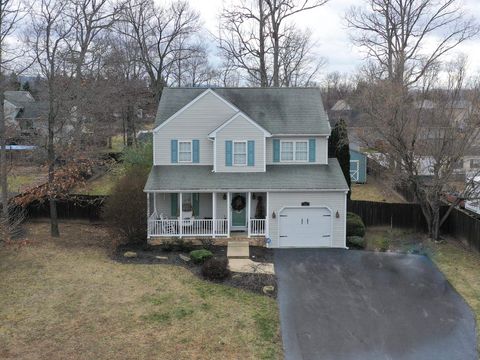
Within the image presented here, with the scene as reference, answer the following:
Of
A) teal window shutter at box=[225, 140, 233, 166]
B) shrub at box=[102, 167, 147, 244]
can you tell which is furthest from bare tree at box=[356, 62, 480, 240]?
shrub at box=[102, 167, 147, 244]

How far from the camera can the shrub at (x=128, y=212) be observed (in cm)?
2094

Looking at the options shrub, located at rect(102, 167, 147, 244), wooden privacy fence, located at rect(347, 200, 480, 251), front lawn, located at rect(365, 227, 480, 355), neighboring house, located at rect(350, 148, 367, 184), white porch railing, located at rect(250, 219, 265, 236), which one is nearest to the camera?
front lawn, located at rect(365, 227, 480, 355)

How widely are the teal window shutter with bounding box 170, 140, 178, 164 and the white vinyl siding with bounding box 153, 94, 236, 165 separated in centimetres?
14

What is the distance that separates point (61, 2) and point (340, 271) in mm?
17180

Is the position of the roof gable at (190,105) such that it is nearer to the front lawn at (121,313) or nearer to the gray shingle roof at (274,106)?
the gray shingle roof at (274,106)

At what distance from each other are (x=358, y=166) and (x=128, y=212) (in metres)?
21.1

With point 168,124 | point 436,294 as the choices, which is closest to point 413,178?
point 436,294

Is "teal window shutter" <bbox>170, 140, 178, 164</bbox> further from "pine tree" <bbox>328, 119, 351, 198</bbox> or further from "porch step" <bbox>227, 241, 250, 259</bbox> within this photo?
"pine tree" <bbox>328, 119, 351, 198</bbox>

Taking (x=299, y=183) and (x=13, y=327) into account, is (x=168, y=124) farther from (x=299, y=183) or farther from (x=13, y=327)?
(x=13, y=327)

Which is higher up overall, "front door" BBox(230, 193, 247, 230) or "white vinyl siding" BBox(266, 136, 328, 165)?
"white vinyl siding" BBox(266, 136, 328, 165)

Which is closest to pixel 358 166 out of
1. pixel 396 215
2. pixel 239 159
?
pixel 396 215

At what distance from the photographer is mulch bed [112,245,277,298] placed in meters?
16.4

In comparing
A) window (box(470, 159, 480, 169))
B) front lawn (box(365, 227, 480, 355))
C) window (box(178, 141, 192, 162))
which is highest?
window (box(178, 141, 192, 162))

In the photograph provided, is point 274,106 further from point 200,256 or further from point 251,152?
point 200,256
